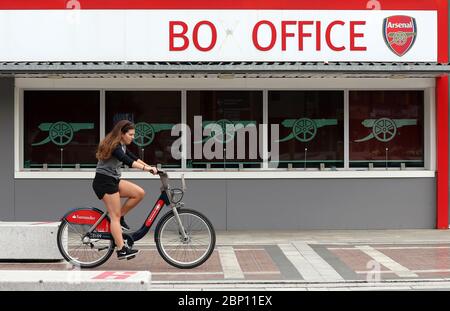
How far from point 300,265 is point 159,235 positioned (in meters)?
1.80

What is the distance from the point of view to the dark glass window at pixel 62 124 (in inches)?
484

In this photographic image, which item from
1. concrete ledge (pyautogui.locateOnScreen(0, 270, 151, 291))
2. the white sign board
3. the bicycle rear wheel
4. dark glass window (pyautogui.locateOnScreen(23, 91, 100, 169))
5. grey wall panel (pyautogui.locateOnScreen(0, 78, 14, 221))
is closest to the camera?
concrete ledge (pyautogui.locateOnScreen(0, 270, 151, 291))

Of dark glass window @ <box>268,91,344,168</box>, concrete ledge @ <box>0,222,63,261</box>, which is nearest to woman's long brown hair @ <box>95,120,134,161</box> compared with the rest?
concrete ledge @ <box>0,222,63,261</box>

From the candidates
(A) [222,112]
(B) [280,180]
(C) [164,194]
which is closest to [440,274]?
(C) [164,194]

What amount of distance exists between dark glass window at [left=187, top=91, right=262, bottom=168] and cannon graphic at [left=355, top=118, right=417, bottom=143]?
1.90 meters

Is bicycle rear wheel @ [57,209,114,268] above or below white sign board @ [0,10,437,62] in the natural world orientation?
below

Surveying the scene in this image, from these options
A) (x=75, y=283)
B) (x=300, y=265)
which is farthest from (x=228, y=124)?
(x=75, y=283)

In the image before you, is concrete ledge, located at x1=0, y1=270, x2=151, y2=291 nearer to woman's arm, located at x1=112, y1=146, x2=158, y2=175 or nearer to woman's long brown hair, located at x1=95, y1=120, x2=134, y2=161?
woman's arm, located at x1=112, y1=146, x2=158, y2=175

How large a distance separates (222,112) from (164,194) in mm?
4427

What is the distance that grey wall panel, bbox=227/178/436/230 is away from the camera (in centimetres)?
1207

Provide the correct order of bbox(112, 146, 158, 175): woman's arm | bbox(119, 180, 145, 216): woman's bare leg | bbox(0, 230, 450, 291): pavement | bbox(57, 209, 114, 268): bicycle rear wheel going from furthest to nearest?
bbox(57, 209, 114, 268): bicycle rear wheel, bbox(119, 180, 145, 216): woman's bare leg, bbox(112, 146, 158, 175): woman's arm, bbox(0, 230, 450, 291): pavement

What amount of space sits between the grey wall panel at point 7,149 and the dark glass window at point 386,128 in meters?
5.90

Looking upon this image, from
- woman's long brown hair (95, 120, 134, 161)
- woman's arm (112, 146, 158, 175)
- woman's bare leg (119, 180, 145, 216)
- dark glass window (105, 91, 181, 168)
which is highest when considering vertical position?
dark glass window (105, 91, 181, 168)

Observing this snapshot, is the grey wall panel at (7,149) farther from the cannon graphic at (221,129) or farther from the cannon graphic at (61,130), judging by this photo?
the cannon graphic at (221,129)
